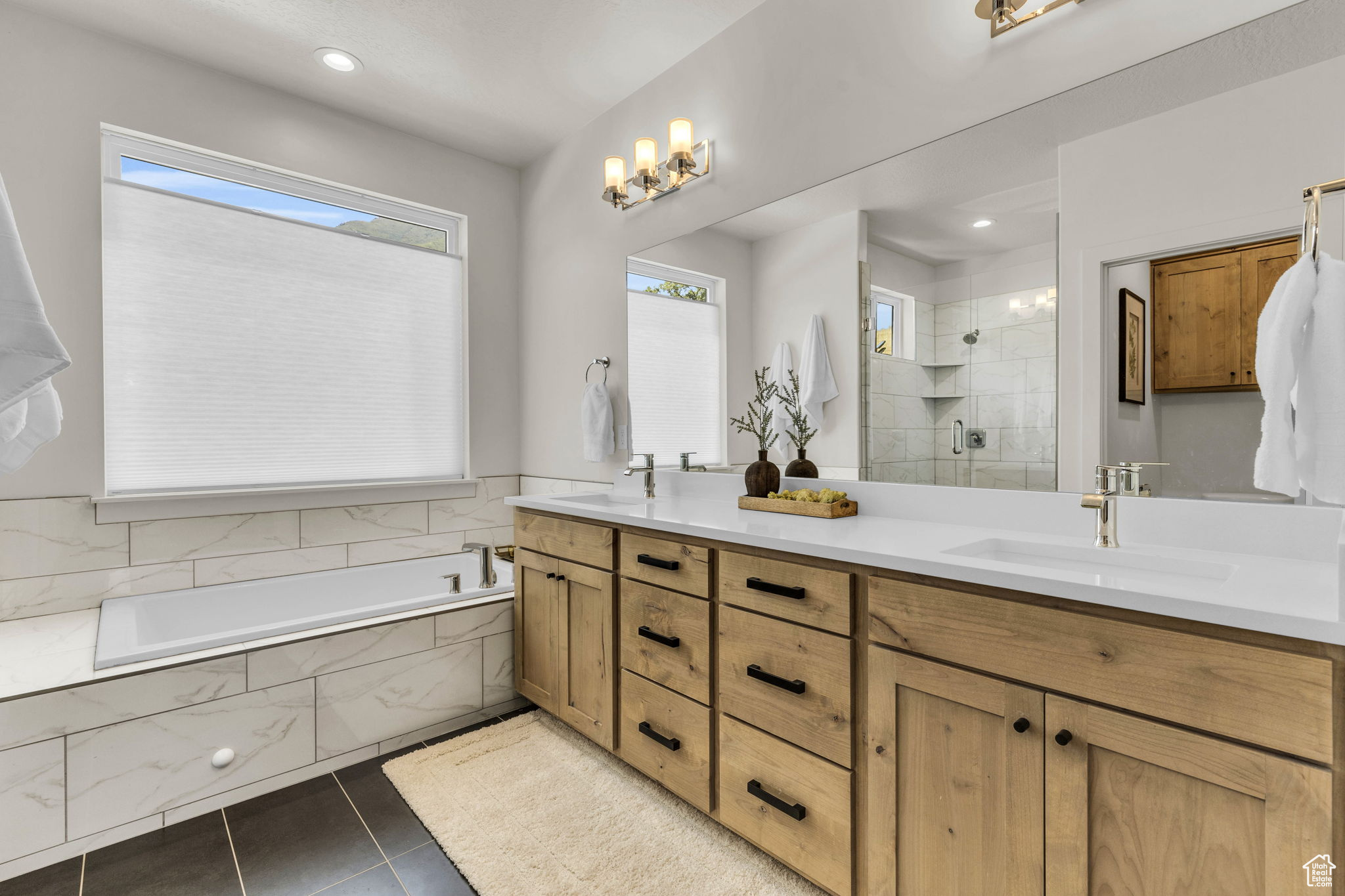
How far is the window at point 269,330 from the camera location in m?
2.46

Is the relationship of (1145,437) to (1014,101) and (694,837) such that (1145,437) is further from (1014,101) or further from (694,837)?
(694,837)

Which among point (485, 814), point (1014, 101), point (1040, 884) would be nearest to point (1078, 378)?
point (1014, 101)

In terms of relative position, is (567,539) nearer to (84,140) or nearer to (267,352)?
(267,352)

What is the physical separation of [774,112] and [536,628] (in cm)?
204

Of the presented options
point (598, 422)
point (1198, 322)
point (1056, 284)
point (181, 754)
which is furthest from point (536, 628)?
point (1198, 322)

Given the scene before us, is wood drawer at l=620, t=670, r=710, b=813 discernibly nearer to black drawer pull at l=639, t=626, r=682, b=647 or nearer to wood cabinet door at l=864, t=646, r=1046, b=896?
black drawer pull at l=639, t=626, r=682, b=647

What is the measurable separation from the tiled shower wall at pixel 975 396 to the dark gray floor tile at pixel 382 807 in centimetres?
170

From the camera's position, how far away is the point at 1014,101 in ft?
5.24

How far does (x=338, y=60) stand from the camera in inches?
98.1

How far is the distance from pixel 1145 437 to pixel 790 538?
808mm

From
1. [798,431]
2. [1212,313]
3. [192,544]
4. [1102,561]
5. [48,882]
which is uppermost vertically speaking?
[1212,313]

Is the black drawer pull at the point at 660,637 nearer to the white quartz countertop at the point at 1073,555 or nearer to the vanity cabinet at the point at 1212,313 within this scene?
the white quartz countertop at the point at 1073,555

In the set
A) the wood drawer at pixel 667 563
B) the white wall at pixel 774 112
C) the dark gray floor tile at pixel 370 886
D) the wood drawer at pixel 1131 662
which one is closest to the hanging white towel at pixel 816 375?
the white wall at pixel 774 112

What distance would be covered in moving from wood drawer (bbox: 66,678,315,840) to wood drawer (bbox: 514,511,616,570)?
2.79 feet
